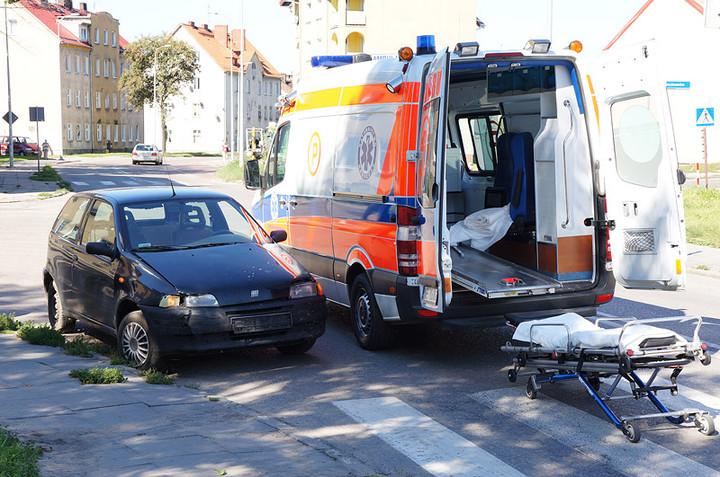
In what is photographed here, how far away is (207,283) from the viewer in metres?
8.31

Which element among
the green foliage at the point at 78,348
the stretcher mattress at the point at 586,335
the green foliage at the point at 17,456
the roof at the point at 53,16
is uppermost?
the roof at the point at 53,16

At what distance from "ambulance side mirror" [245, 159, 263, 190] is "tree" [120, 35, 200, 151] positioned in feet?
261

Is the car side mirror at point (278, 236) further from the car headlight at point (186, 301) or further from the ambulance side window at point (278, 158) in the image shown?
the ambulance side window at point (278, 158)

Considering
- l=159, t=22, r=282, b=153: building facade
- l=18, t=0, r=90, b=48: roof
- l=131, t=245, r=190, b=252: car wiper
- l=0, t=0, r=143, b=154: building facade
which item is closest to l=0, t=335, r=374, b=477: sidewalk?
l=131, t=245, r=190, b=252: car wiper

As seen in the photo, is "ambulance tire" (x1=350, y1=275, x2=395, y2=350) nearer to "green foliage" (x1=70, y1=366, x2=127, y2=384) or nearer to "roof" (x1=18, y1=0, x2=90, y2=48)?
"green foliage" (x1=70, y1=366, x2=127, y2=384)

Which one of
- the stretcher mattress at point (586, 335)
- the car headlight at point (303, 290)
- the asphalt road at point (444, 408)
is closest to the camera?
the asphalt road at point (444, 408)

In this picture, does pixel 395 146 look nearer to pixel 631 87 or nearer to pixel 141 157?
pixel 631 87

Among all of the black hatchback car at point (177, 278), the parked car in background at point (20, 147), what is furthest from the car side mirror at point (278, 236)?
the parked car in background at point (20, 147)

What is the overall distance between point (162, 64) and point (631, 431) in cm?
8728

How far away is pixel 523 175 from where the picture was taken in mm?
10047

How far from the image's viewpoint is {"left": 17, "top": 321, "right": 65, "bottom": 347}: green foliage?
9.34 m

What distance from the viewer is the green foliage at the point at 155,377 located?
25.8 feet

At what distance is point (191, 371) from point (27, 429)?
8.30 ft

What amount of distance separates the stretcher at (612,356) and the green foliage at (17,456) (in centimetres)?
367
